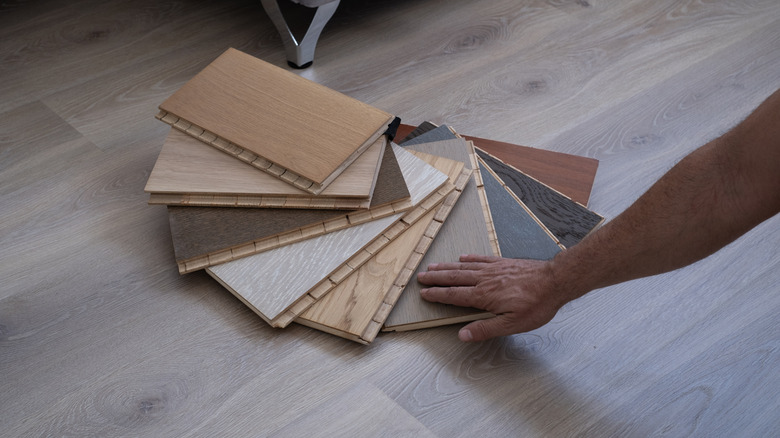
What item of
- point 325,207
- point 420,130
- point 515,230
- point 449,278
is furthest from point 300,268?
point 420,130

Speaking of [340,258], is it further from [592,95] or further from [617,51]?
[617,51]

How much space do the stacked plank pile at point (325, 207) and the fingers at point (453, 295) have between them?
0.02 m

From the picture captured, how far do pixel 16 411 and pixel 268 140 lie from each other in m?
0.66

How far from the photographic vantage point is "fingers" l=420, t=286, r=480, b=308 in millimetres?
1184

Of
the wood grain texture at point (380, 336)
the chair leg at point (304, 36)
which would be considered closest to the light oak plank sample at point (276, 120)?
the wood grain texture at point (380, 336)

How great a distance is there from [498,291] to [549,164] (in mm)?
521

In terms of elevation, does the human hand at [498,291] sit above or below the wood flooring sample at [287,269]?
above

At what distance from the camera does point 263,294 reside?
3.94 feet

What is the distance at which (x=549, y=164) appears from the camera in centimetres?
157

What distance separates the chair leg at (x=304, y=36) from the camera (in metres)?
1.81

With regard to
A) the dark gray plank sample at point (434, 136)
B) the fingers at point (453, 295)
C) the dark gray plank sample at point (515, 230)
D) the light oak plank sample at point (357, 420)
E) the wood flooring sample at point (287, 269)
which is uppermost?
the dark gray plank sample at point (515, 230)

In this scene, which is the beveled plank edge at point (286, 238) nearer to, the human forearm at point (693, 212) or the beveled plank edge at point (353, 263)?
the beveled plank edge at point (353, 263)

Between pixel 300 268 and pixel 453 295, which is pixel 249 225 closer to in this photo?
pixel 300 268

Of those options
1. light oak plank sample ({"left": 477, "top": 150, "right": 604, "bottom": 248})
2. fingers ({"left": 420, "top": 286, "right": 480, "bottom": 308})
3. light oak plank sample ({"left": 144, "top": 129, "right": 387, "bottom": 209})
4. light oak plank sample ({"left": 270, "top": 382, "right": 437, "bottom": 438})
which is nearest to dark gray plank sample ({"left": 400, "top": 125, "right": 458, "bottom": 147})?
light oak plank sample ({"left": 477, "top": 150, "right": 604, "bottom": 248})
